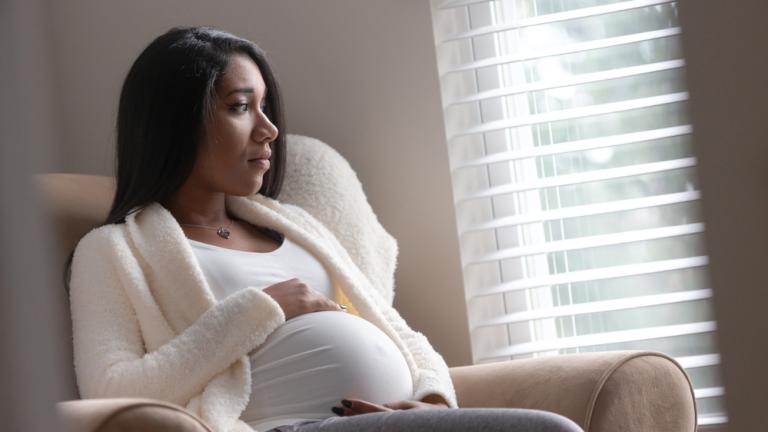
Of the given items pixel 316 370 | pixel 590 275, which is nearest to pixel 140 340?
pixel 316 370

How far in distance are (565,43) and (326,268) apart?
2.82 feet

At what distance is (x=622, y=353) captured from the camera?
1.41 m

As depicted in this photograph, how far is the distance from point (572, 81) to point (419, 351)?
78 centimetres

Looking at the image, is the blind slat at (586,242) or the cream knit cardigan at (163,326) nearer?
the cream knit cardigan at (163,326)

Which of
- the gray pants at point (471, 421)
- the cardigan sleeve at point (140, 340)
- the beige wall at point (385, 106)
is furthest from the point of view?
the beige wall at point (385, 106)

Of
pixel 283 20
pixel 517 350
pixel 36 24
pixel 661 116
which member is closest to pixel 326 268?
pixel 517 350

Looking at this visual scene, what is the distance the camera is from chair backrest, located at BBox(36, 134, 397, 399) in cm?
170

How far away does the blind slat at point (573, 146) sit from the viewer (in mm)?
2002

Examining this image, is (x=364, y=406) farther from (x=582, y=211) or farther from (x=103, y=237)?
(x=582, y=211)

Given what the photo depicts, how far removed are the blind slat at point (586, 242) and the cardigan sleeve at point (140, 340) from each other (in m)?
0.80

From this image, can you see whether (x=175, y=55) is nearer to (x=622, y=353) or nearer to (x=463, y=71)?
(x=463, y=71)

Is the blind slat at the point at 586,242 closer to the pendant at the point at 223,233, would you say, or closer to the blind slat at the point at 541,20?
the blind slat at the point at 541,20

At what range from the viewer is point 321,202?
6.01 ft

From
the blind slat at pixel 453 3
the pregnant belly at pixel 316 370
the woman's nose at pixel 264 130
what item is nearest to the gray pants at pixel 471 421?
the pregnant belly at pixel 316 370
